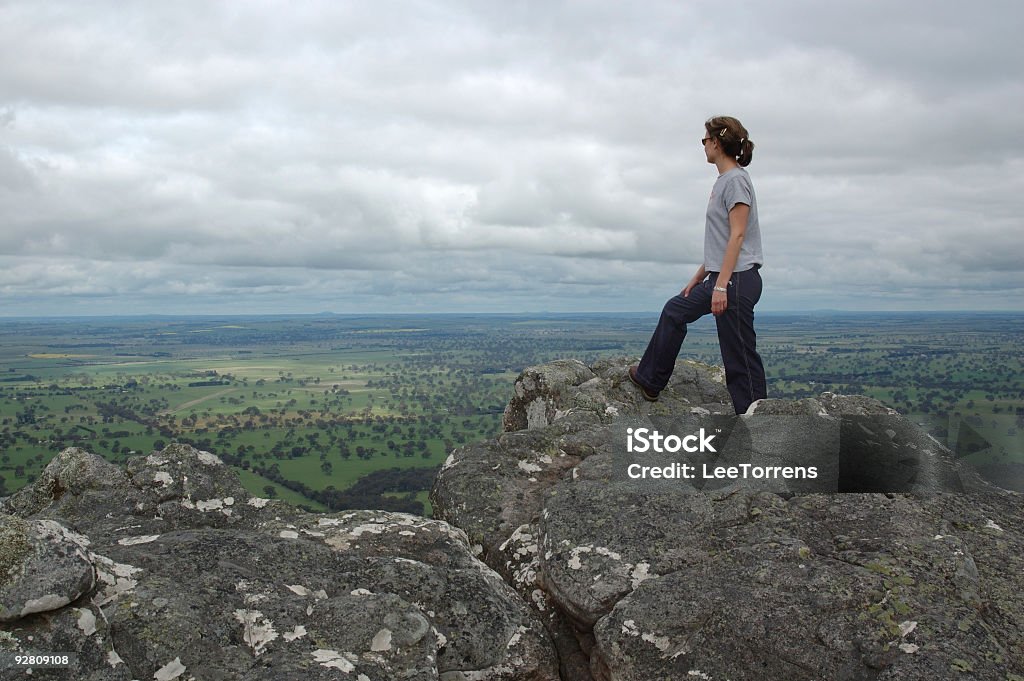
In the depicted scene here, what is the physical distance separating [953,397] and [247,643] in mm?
85601

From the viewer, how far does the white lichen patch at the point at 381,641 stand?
6082 millimetres

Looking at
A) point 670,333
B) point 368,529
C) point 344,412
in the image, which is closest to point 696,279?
point 670,333

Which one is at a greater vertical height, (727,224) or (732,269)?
(727,224)

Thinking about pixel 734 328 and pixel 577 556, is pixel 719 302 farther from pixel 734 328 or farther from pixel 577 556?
pixel 577 556

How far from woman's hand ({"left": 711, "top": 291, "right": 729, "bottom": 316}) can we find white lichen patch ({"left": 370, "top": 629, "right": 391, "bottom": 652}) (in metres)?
7.17

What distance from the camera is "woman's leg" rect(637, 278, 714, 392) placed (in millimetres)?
11788

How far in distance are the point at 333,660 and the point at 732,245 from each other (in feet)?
26.4

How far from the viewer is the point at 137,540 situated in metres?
7.76

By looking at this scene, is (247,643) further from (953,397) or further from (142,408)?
(142,408)

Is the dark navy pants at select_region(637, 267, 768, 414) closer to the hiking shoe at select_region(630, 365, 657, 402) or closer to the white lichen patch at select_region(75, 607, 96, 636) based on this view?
the hiking shoe at select_region(630, 365, 657, 402)

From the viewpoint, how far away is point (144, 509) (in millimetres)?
9336

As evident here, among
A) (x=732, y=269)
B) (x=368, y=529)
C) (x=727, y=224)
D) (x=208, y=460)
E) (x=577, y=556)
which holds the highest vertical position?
(x=727, y=224)

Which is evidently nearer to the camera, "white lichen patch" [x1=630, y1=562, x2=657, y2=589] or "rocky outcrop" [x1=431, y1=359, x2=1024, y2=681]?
"rocky outcrop" [x1=431, y1=359, x2=1024, y2=681]

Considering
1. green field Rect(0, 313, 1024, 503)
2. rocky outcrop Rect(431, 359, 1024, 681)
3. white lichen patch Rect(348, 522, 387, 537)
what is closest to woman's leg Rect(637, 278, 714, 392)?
rocky outcrop Rect(431, 359, 1024, 681)
